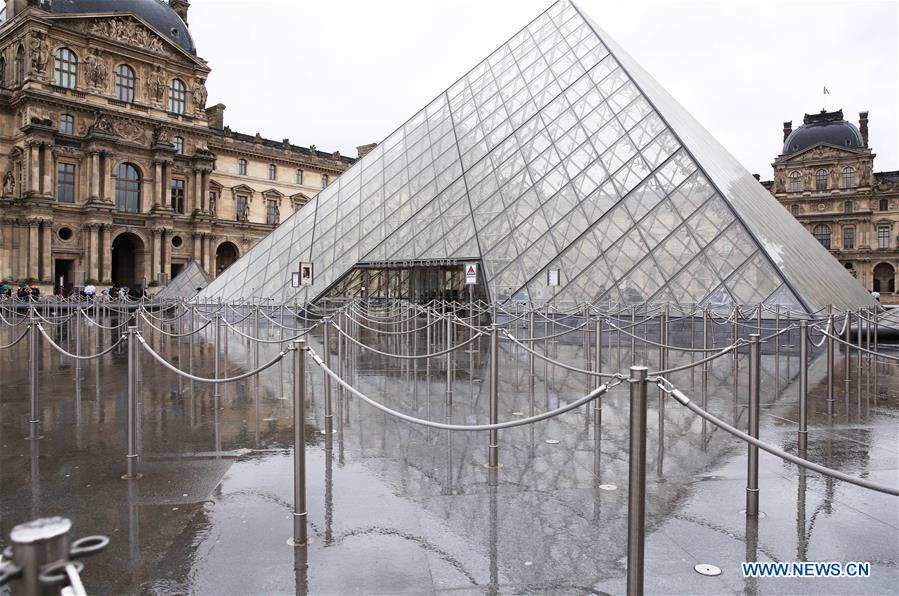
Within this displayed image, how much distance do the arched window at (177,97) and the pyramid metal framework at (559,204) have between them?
1123 inches

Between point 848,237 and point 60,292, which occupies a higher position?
point 848,237

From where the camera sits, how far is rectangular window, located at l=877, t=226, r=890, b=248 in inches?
2525

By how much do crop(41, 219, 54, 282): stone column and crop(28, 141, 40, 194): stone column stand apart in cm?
211

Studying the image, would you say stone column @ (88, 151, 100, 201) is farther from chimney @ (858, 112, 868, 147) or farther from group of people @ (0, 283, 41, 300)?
chimney @ (858, 112, 868, 147)

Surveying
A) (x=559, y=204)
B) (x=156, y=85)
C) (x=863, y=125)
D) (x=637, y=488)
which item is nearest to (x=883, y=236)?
(x=863, y=125)

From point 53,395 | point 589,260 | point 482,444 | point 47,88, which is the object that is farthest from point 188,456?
point 47,88

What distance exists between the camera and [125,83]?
44.8 metres

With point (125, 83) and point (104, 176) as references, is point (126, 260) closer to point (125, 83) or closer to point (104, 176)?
point (104, 176)

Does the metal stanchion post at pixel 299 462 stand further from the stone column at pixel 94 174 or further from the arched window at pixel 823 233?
the arched window at pixel 823 233

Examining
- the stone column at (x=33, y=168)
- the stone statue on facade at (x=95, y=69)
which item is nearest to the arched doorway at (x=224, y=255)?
the stone statue on facade at (x=95, y=69)

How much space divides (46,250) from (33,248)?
0.82m

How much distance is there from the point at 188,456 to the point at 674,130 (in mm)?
17170

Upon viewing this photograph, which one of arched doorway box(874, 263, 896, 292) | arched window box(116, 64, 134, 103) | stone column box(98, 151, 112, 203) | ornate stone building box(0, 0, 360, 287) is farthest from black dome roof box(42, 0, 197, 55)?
arched doorway box(874, 263, 896, 292)

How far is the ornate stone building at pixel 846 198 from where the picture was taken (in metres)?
63.9
